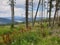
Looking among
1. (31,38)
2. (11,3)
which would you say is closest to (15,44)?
(31,38)

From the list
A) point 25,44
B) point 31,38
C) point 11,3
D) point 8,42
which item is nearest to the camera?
point 25,44

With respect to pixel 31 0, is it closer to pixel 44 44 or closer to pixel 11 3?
pixel 11 3

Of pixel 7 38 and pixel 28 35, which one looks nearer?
pixel 7 38

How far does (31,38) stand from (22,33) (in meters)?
0.55

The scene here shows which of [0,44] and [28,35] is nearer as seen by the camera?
[0,44]

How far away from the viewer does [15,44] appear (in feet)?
29.4

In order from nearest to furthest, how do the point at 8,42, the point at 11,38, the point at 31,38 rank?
the point at 8,42 < the point at 11,38 < the point at 31,38

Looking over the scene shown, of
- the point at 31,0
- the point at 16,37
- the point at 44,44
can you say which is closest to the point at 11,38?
the point at 16,37

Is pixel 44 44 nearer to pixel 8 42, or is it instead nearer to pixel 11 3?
pixel 8 42

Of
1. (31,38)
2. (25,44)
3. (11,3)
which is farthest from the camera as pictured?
(11,3)

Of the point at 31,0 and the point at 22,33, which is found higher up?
the point at 31,0

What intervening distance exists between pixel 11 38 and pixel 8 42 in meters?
0.66

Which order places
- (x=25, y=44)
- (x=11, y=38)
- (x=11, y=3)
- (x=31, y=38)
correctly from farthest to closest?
(x=11, y=3) < (x=31, y=38) < (x=11, y=38) < (x=25, y=44)

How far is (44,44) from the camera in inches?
360
